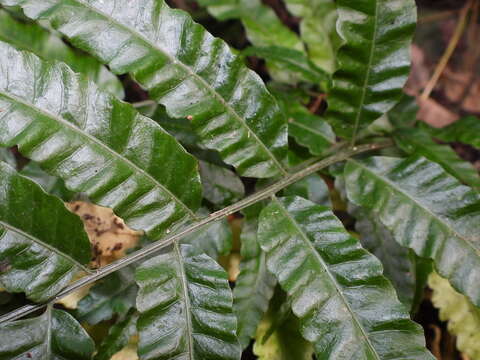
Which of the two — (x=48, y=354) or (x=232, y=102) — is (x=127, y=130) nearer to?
(x=232, y=102)

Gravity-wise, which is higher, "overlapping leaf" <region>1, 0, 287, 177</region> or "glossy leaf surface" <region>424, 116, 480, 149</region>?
"overlapping leaf" <region>1, 0, 287, 177</region>

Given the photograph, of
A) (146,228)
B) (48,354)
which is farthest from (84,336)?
(146,228)

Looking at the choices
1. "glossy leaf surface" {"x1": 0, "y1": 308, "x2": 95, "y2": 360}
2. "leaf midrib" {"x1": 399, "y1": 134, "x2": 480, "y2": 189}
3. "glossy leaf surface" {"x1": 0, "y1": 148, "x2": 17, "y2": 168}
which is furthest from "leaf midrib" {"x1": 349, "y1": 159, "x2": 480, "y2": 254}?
"glossy leaf surface" {"x1": 0, "y1": 148, "x2": 17, "y2": 168}

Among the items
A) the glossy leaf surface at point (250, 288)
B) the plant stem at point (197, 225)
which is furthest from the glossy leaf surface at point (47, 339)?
the glossy leaf surface at point (250, 288)

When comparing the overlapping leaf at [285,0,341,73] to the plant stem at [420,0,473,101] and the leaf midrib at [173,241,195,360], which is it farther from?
the leaf midrib at [173,241,195,360]

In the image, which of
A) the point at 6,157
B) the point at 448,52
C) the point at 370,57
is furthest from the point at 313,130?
the point at 448,52

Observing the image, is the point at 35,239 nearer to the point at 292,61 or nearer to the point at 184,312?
the point at 184,312

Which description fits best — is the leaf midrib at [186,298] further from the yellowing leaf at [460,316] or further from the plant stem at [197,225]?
the yellowing leaf at [460,316]
